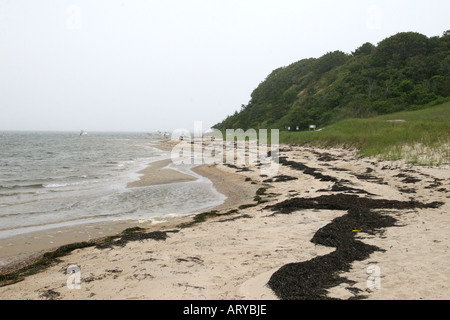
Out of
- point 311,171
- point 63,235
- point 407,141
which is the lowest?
point 63,235

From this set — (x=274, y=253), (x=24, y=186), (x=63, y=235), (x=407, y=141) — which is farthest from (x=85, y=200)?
(x=407, y=141)

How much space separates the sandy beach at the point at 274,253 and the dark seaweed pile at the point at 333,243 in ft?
0.05

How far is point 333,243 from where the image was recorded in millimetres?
5297

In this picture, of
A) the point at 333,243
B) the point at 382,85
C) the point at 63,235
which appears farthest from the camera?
the point at 382,85

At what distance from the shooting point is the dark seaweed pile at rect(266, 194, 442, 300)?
368 centimetres

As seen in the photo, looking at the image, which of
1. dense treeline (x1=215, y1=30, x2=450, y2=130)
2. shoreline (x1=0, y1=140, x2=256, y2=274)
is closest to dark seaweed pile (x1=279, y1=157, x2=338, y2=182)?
shoreline (x1=0, y1=140, x2=256, y2=274)

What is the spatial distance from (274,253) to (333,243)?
1108 mm

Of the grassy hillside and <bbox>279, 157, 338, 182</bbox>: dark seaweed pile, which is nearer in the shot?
<bbox>279, 157, 338, 182</bbox>: dark seaweed pile

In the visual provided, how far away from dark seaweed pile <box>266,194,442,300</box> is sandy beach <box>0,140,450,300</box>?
15 millimetres

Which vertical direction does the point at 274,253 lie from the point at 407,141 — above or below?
below

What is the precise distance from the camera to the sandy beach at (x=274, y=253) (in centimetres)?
371

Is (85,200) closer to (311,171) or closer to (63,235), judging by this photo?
(63,235)

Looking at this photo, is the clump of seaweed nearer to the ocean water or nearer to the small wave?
the ocean water
